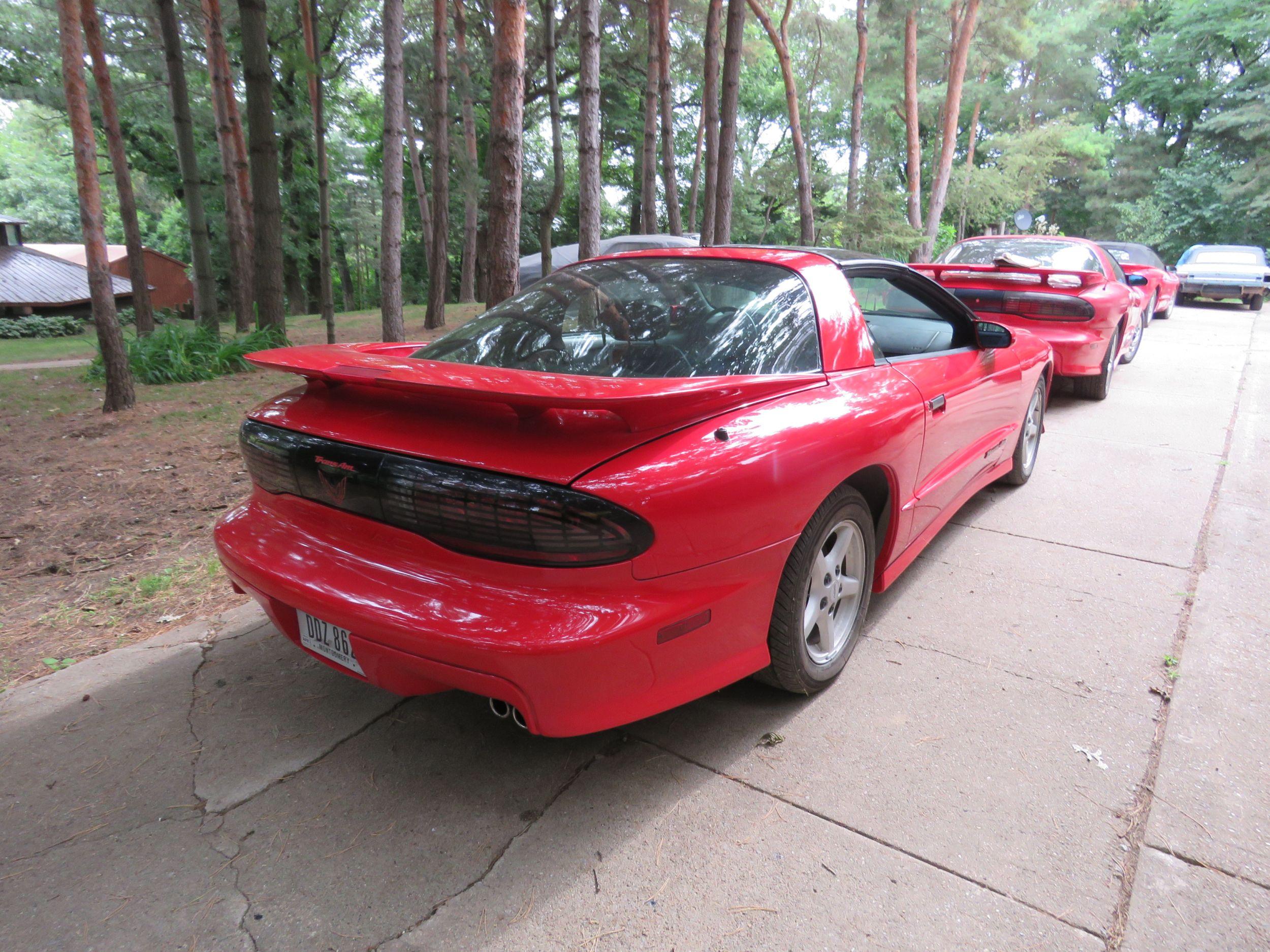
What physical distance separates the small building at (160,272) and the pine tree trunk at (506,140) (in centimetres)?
2263

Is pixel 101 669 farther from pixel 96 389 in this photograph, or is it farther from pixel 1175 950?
pixel 96 389

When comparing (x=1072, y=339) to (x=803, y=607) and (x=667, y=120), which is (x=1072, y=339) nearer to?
(x=803, y=607)

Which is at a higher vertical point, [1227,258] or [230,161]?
[230,161]

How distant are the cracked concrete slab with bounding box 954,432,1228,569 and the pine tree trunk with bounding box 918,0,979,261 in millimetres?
12474

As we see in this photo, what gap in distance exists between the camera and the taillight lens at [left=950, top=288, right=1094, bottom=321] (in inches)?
255

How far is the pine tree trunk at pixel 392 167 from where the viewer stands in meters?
8.17

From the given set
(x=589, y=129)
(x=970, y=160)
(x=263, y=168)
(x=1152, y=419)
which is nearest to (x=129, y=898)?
(x=1152, y=419)

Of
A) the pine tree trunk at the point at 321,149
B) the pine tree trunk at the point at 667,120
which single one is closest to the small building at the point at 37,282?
the pine tree trunk at the point at 321,149

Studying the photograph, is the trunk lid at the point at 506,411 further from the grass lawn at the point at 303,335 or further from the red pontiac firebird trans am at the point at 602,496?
the grass lawn at the point at 303,335

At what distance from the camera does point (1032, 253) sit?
7.78 m

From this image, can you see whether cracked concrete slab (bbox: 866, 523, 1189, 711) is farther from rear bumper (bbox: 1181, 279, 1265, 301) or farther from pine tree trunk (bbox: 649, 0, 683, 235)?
rear bumper (bbox: 1181, 279, 1265, 301)

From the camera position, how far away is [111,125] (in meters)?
9.08

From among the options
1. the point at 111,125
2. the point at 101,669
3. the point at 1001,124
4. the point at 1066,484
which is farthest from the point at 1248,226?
the point at 101,669

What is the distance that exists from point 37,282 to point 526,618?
26224 millimetres
